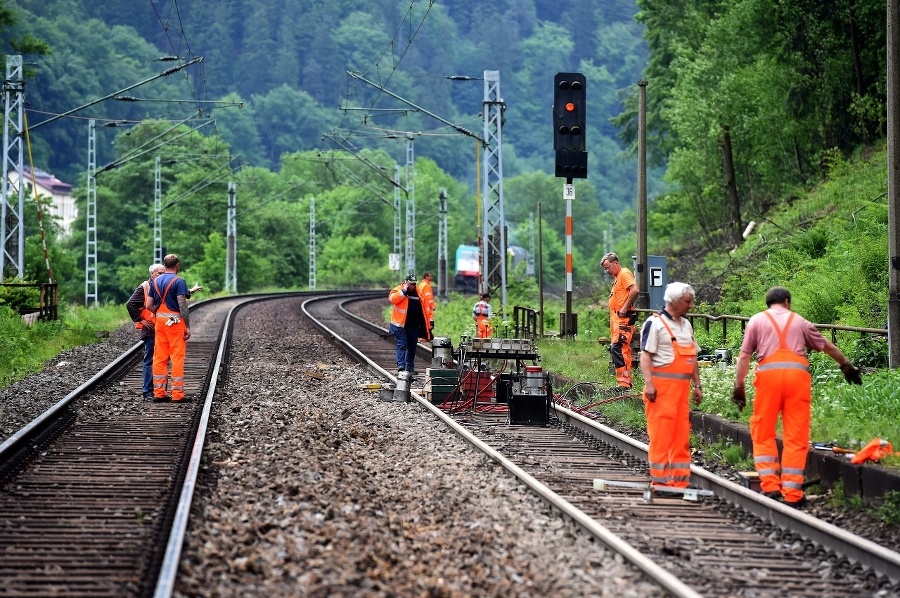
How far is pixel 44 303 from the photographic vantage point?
29891 mm

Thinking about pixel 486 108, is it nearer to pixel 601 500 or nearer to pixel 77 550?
pixel 601 500

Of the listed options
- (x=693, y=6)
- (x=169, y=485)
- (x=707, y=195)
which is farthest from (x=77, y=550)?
(x=693, y=6)

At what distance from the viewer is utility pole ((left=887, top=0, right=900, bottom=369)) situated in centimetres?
1302

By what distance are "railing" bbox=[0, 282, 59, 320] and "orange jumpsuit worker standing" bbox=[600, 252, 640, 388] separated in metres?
17.0

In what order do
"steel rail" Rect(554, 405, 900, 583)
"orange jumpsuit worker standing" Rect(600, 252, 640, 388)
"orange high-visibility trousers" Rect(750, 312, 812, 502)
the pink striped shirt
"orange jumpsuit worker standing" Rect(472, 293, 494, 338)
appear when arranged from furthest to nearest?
"orange jumpsuit worker standing" Rect(472, 293, 494, 338), "orange jumpsuit worker standing" Rect(600, 252, 640, 388), the pink striped shirt, "orange high-visibility trousers" Rect(750, 312, 812, 502), "steel rail" Rect(554, 405, 900, 583)

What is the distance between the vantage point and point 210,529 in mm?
8336

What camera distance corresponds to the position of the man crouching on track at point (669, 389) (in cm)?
1019

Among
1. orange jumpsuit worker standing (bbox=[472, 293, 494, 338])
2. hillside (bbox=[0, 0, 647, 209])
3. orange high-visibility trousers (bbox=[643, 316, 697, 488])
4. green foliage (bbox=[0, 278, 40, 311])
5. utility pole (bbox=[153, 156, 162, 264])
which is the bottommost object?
orange high-visibility trousers (bbox=[643, 316, 697, 488])

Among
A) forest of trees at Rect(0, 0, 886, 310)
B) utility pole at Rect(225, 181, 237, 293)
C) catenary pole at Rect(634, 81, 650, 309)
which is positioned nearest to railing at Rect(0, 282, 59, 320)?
forest of trees at Rect(0, 0, 886, 310)

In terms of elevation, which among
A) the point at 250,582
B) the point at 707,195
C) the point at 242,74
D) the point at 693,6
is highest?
the point at 242,74

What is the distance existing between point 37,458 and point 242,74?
17335 centimetres

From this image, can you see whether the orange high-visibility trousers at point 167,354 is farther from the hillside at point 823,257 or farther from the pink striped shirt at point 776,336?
the hillside at point 823,257

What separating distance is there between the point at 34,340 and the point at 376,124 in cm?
12476

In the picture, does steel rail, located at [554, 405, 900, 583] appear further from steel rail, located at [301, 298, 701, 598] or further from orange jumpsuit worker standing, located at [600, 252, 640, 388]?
orange jumpsuit worker standing, located at [600, 252, 640, 388]
